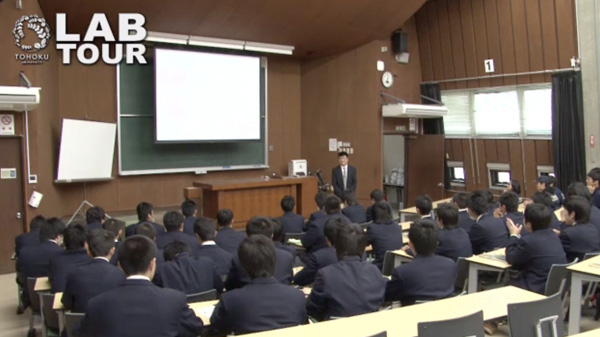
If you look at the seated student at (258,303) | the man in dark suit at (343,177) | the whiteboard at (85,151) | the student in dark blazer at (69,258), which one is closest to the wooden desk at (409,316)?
the seated student at (258,303)

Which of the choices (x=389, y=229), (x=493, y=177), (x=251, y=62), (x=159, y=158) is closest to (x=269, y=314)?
(x=389, y=229)

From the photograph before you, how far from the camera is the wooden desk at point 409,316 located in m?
2.72

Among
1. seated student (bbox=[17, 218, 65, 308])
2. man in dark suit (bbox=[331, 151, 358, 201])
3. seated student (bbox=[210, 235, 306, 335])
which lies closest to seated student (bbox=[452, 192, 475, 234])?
man in dark suit (bbox=[331, 151, 358, 201])

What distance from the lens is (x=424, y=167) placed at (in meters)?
11.0

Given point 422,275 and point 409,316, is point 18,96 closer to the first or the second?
point 422,275

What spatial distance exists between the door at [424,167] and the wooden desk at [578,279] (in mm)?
6761

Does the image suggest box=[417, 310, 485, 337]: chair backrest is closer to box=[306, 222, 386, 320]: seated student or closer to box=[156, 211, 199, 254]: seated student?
box=[306, 222, 386, 320]: seated student

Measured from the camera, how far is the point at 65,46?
27.1ft

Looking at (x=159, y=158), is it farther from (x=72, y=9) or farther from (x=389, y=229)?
(x=389, y=229)

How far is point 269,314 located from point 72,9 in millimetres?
6424

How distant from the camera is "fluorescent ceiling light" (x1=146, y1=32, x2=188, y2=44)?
858cm

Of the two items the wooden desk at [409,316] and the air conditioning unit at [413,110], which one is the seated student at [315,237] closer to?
the wooden desk at [409,316]

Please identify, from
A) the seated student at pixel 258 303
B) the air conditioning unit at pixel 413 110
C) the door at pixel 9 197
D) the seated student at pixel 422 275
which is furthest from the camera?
the air conditioning unit at pixel 413 110

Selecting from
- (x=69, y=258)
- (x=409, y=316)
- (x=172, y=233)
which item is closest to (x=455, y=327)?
(x=409, y=316)
